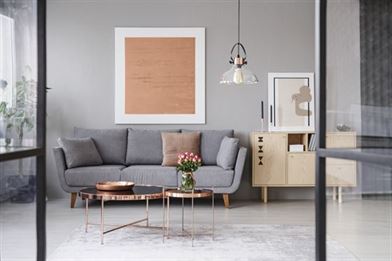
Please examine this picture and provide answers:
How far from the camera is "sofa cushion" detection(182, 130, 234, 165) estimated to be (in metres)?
6.44

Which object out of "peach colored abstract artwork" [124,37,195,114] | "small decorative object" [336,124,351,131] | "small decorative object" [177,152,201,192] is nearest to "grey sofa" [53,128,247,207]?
"peach colored abstract artwork" [124,37,195,114]

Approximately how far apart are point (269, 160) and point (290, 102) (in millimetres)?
884

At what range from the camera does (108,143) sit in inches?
254

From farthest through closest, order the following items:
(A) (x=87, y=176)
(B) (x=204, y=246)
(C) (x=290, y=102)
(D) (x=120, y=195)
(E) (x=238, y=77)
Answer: (C) (x=290, y=102), (A) (x=87, y=176), (E) (x=238, y=77), (D) (x=120, y=195), (B) (x=204, y=246)

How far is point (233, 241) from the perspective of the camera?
13.7 feet

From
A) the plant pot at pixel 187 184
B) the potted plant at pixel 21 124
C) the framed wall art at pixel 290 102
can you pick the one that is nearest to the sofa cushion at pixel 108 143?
the framed wall art at pixel 290 102

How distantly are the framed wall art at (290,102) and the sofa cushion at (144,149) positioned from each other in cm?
151

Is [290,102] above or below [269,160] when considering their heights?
above

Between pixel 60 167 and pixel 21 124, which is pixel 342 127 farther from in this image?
pixel 60 167

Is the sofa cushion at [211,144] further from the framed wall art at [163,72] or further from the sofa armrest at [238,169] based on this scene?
the sofa armrest at [238,169]

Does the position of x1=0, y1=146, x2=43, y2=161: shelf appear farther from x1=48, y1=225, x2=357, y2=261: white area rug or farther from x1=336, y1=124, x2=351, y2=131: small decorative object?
x1=48, y1=225, x2=357, y2=261: white area rug

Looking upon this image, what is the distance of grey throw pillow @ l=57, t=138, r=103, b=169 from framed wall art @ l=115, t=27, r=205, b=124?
2.36ft

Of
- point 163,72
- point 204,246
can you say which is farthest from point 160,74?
point 204,246

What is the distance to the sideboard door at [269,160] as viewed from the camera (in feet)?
20.7
